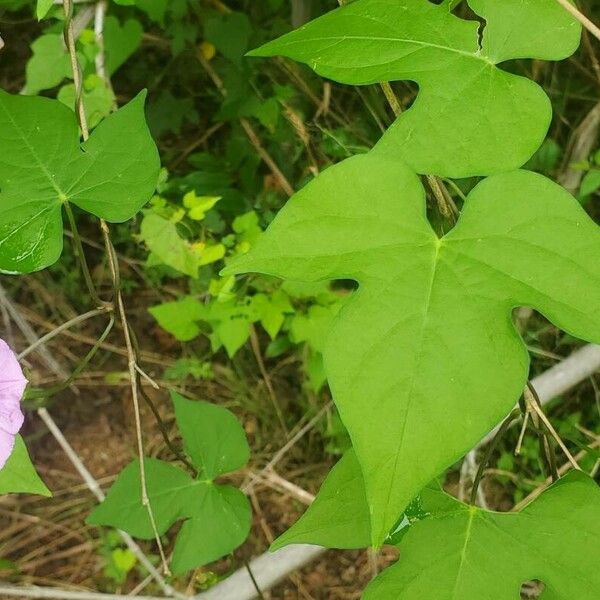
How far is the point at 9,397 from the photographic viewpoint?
82 cm

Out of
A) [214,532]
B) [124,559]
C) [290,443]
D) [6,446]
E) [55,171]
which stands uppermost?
[55,171]

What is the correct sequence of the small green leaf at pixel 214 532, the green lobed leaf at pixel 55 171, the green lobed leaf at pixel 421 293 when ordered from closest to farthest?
the green lobed leaf at pixel 421 293 < the green lobed leaf at pixel 55 171 < the small green leaf at pixel 214 532

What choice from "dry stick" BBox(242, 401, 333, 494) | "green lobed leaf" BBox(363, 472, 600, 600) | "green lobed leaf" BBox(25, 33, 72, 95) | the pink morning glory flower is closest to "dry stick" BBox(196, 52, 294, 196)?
"green lobed leaf" BBox(25, 33, 72, 95)

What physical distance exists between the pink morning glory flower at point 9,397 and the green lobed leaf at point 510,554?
0.43m

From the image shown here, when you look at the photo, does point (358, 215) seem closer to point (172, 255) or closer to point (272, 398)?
point (172, 255)

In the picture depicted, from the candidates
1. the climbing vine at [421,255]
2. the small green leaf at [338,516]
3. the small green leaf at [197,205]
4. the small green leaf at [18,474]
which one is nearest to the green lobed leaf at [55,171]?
the climbing vine at [421,255]

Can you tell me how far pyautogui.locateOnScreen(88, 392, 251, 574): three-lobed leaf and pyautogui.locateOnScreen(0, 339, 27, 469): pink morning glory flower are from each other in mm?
328

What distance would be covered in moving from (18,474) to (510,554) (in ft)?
1.81

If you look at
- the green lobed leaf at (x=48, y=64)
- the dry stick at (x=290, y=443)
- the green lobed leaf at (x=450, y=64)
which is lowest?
the dry stick at (x=290, y=443)

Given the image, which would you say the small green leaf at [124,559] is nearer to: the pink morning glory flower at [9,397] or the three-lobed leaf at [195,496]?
the three-lobed leaf at [195,496]

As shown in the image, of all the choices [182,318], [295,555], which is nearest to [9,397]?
[295,555]

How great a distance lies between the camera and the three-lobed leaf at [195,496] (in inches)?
42.4

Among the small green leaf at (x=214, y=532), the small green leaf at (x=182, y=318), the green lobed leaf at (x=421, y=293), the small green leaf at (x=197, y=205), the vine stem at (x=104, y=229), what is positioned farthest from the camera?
the small green leaf at (x=182, y=318)

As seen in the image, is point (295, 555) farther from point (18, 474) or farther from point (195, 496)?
point (18, 474)
